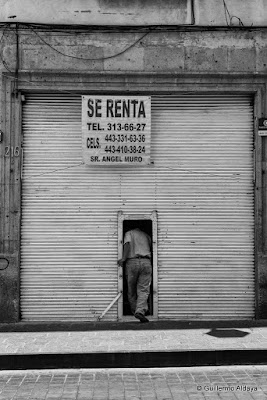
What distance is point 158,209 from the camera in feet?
33.2

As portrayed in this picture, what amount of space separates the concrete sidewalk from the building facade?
1549mm

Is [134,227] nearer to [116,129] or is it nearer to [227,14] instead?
[116,129]

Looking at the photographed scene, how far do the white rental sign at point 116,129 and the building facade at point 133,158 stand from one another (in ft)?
0.08

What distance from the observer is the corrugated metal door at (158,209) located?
32.7ft

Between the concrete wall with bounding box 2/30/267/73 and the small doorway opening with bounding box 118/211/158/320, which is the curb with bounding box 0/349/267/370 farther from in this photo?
the concrete wall with bounding box 2/30/267/73

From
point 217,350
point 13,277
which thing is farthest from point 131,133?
point 217,350

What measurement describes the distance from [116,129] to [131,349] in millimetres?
4224

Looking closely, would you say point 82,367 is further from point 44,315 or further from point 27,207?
point 27,207

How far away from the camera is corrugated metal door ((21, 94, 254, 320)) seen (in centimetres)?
Answer: 997

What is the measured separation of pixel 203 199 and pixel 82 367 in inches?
164

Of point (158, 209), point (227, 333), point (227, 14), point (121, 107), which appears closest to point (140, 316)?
point (227, 333)

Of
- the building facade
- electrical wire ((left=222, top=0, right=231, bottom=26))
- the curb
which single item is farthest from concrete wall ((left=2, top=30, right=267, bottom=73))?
the curb

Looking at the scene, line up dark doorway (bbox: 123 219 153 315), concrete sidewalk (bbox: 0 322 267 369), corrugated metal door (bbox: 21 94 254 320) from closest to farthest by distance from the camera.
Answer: concrete sidewalk (bbox: 0 322 267 369)
corrugated metal door (bbox: 21 94 254 320)
dark doorway (bbox: 123 219 153 315)

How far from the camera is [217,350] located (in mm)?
7180
